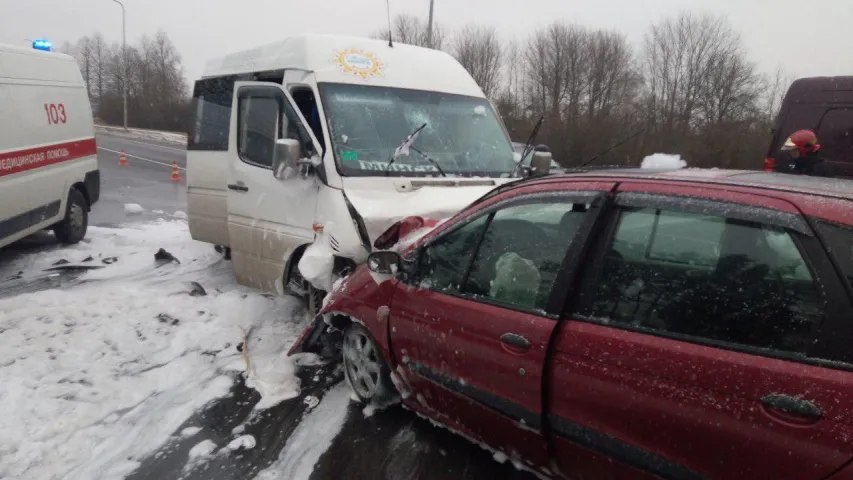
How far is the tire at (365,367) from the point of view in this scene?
3.70 metres

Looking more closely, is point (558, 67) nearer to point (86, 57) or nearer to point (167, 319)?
point (167, 319)

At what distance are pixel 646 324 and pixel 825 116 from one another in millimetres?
6424

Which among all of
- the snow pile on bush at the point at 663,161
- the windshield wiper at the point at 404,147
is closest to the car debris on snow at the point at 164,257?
the windshield wiper at the point at 404,147

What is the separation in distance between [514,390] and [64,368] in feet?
11.5

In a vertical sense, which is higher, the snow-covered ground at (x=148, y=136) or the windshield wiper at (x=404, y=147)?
the windshield wiper at (x=404, y=147)

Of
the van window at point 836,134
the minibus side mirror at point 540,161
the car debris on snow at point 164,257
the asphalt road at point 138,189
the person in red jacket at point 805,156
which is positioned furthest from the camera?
the asphalt road at point 138,189

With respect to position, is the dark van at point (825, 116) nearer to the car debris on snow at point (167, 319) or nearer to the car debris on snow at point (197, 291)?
the car debris on snow at point (197, 291)

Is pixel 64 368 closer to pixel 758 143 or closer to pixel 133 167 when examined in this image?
pixel 133 167

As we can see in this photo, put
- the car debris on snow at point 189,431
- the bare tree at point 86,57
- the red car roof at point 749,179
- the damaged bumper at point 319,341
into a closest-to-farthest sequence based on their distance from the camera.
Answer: the red car roof at point 749,179 < the car debris on snow at point 189,431 < the damaged bumper at point 319,341 < the bare tree at point 86,57

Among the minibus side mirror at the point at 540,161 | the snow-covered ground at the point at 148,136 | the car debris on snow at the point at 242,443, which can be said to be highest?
the minibus side mirror at the point at 540,161

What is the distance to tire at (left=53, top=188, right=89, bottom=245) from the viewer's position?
8.34 meters

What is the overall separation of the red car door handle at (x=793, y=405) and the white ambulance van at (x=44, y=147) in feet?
25.2

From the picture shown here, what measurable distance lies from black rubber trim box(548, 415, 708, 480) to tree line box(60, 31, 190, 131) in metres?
50.9

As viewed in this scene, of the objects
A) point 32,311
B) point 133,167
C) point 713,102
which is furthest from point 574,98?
point 32,311
